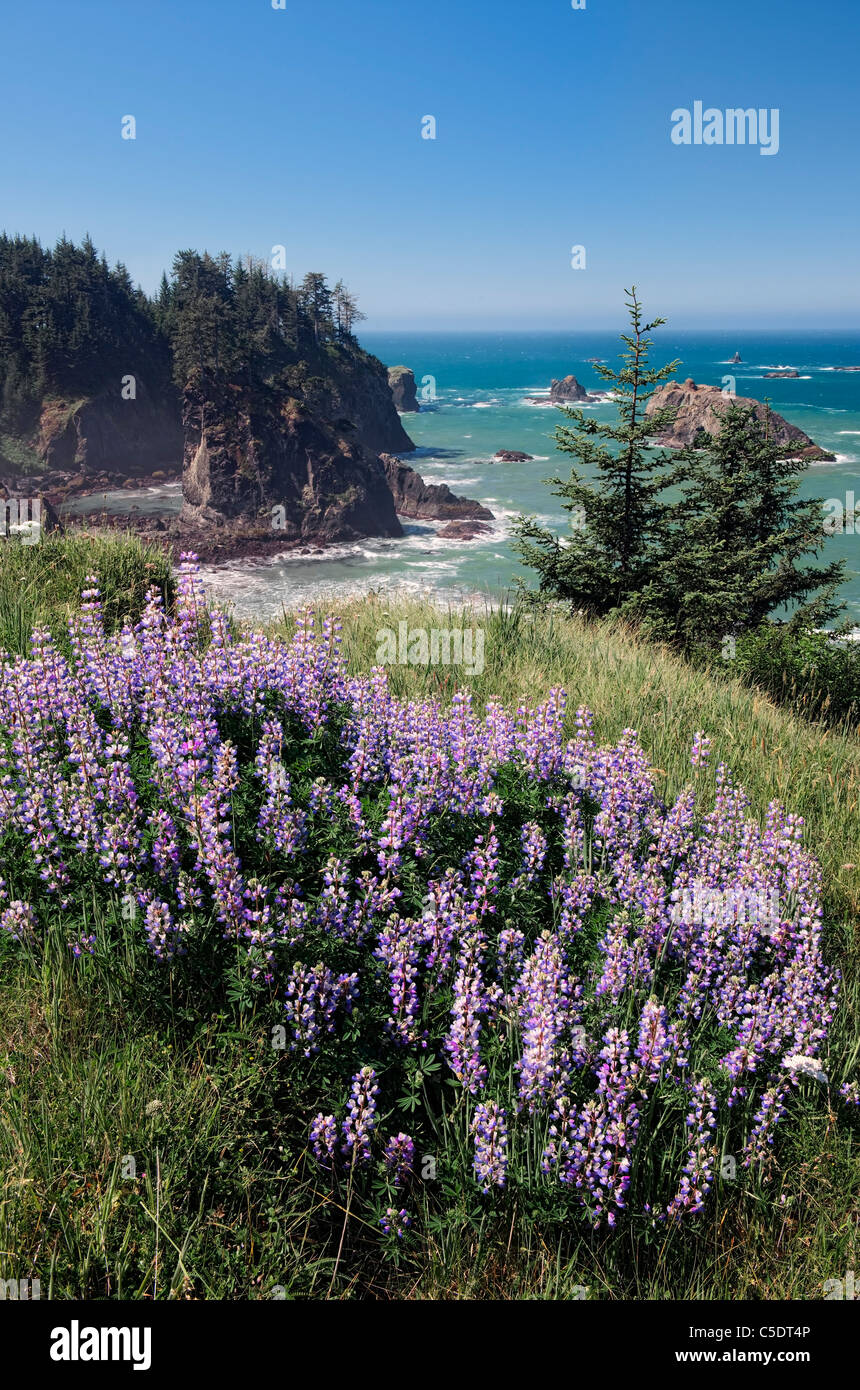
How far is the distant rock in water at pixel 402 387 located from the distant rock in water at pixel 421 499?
288 ft

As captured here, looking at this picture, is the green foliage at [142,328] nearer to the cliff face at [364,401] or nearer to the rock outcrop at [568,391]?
the cliff face at [364,401]

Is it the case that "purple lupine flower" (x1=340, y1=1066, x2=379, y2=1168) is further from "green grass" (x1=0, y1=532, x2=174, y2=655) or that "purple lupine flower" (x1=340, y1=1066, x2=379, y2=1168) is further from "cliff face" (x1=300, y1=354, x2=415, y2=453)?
"cliff face" (x1=300, y1=354, x2=415, y2=453)

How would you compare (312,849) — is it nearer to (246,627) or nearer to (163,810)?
(163,810)

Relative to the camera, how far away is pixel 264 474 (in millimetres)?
91812

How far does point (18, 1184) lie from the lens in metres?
2.65

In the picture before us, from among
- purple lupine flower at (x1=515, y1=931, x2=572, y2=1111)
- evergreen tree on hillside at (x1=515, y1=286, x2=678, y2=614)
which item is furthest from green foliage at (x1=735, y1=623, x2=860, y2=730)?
purple lupine flower at (x1=515, y1=931, x2=572, y2=1111)

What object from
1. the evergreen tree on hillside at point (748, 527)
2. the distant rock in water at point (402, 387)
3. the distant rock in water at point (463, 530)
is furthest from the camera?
the distant rock in water at point (402, 387)

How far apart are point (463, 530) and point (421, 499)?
42.5 ft

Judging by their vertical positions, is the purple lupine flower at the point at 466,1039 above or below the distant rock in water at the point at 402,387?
below

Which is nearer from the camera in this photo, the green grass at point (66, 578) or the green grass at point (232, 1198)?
the green grass at point (232, 1198)

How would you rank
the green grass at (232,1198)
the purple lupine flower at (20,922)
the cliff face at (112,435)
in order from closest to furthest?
the green grass at (232,1198) → the purple lupine flower at (20,922) → the cliff face at (112,435)

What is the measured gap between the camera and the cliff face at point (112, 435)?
354 ft

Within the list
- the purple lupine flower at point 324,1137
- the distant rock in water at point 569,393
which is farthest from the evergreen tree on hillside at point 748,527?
the distant rock in water at point 569,393
